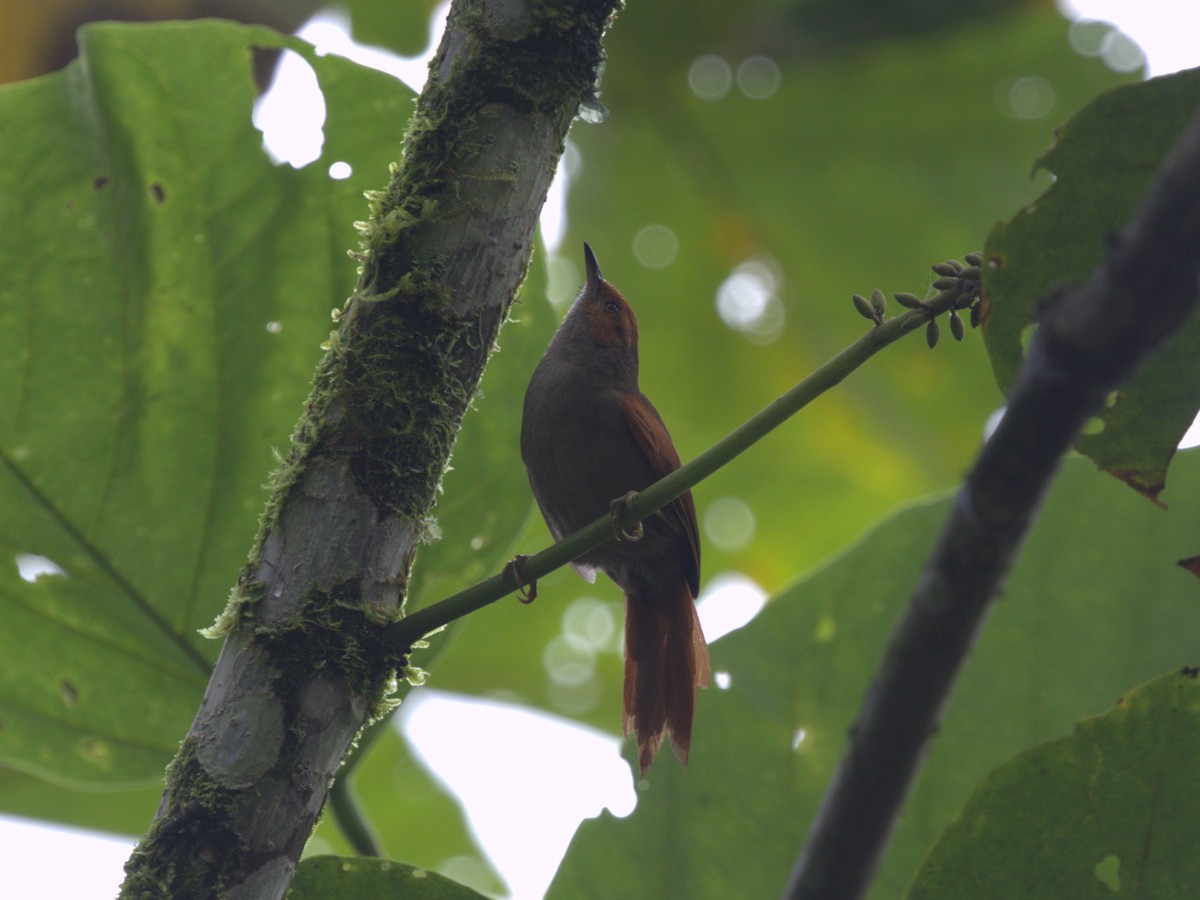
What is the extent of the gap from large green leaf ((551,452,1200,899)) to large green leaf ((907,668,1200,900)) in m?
0.68

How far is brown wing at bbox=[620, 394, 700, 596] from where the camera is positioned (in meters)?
3.37

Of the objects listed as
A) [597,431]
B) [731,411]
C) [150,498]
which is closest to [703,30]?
[731,411]

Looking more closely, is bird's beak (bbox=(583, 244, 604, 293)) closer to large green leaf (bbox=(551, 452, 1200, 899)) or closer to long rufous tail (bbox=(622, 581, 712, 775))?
long rufous tail (bbox=(622, 581, 712, 775))

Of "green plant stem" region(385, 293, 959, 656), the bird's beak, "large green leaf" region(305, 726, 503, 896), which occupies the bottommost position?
"green plant stem" region(385, 293, 959, 656)

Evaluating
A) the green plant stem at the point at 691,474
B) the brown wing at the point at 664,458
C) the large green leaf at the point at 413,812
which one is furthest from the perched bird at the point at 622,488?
the large green leaf at the point at 413,812

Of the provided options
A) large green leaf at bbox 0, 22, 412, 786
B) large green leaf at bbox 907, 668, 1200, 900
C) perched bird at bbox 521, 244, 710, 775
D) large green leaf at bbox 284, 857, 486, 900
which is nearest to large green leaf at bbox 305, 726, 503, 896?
perched bird at bbox 521, 244, 710, 775

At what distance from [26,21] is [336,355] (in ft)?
9.17

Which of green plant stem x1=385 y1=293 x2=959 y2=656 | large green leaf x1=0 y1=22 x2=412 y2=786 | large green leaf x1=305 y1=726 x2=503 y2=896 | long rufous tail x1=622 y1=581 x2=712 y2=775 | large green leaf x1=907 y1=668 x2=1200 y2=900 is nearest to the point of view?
green plant stem x1=385 y1=293 x2=959 y2=656

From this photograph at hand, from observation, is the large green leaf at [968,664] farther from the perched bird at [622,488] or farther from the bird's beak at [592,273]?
the bird's beak at [592,273]

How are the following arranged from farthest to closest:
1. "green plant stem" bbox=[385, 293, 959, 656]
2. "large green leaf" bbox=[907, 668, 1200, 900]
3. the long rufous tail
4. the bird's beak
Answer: the bird's beak < the long rufous tail < "large green leaf" bbox=[907, 668, 1200, 900] < "green plant stem" bbox=[385, 293, 959, 656]

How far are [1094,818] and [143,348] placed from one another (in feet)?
7.02

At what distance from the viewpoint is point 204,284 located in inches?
110

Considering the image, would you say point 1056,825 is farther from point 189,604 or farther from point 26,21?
point 26,21

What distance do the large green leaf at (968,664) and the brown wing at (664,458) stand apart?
660 millimetres
